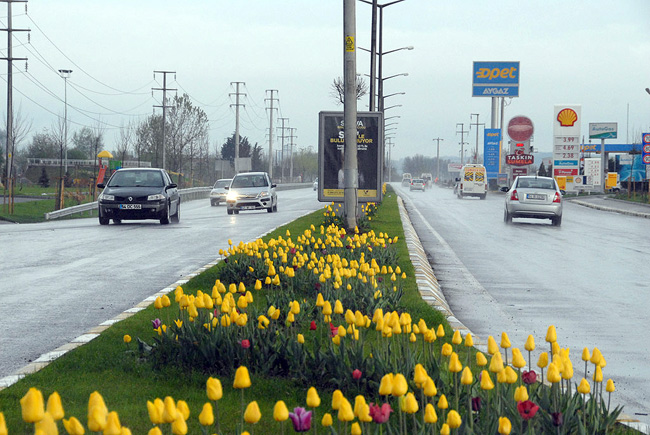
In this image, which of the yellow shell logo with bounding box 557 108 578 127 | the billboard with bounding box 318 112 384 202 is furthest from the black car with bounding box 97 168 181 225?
the yellow shell logo with bounding box 557 108 578 127

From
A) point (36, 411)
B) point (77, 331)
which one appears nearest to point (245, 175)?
point (77, 331)

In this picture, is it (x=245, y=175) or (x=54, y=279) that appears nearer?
(x=54, y=279)

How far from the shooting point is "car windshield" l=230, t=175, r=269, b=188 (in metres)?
35.3

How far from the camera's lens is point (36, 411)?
7.68 feet

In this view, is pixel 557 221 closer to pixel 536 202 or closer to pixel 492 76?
pixel 536 202

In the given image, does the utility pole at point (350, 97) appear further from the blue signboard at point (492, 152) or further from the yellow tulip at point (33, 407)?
the blue signboard at point (492, 152)

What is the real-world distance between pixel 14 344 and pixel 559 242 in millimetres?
15487

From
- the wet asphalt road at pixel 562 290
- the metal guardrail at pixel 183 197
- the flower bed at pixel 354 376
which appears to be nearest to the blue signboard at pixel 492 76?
the metal guardrail at pixel 183 197

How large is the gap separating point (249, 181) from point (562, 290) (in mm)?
24998

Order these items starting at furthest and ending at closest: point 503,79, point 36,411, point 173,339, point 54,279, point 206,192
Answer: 1. point 503,79
2. point 206,192
3. point 54,279
4. point 173,339
5. point 36,411

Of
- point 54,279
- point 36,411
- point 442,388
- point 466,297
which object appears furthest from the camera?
point 54,279

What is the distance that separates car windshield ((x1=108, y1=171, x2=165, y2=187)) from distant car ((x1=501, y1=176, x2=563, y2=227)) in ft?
36.8

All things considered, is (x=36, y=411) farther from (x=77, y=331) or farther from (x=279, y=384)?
(x=77, y=331)

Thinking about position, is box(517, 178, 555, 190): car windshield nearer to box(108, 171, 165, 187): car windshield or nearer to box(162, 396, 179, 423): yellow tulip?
box(108, 171, 165, 187): car windshield
